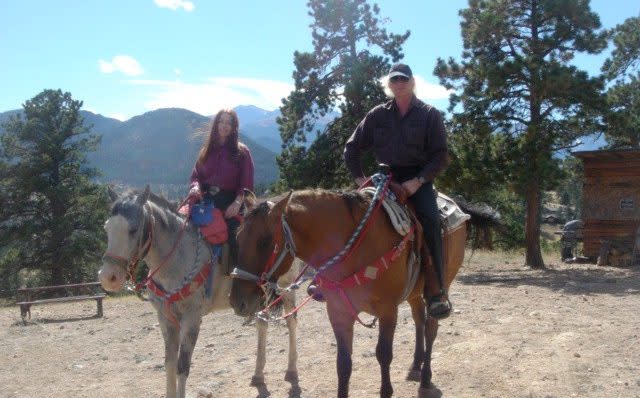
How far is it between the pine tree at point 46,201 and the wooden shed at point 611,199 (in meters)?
22.8

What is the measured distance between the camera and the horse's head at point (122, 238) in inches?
161

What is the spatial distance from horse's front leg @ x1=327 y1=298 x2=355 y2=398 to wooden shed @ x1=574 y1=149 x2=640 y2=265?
15.8 m

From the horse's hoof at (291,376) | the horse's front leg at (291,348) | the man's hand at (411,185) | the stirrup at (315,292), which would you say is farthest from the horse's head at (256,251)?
the horse's hoof at (291,376)

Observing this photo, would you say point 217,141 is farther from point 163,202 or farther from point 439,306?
point 439,306

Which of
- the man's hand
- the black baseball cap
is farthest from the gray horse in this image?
the black baseball cap

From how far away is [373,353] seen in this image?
6691mm

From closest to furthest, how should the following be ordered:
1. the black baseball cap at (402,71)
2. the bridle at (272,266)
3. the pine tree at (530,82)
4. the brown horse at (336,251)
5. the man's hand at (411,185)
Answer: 1. the bridle at (272,266)
2. the brown horse at (336,251)
3. the man's hand at (411,185)
4. the black baseball cap at (402,71)
5. the pine tree at (530,82)

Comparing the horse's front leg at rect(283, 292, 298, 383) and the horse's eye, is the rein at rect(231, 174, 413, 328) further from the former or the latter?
the horse's front leg at rect(283, 292, 298, 383)

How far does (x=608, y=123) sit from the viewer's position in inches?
619

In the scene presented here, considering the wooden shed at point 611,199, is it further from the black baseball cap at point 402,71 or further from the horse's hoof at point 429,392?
the black baseball cap at point 402,71

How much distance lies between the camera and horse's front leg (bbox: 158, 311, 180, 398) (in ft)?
15.9

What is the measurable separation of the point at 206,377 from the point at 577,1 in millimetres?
14639

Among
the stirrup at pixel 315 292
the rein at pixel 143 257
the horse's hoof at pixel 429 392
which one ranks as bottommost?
the horse's hoof at pixel 429 392

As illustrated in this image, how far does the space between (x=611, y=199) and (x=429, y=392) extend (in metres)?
15.8
